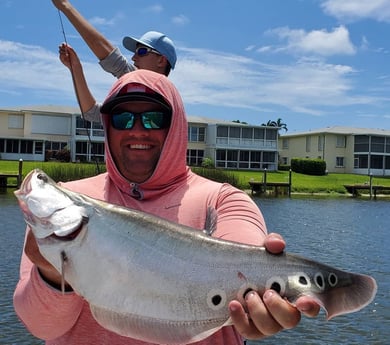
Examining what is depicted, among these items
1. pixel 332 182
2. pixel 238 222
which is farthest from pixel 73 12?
pixel 332 182

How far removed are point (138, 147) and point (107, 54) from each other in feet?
11.7

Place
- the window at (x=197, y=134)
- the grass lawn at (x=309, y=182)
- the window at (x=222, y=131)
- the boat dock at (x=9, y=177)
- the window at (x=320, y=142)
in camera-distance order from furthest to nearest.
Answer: the window at (x=320, y=142) → the window at (x=197, y=134) → the window at (x=222, y=131) → the grass lawn at (x=309, y=182) → the boat dock at (x=9, y=177)

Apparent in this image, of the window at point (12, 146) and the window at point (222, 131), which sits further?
the window at point (222, 131)

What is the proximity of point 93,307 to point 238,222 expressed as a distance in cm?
92

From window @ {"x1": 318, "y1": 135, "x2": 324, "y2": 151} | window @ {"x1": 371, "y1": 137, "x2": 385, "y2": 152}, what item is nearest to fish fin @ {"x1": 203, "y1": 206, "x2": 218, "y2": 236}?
window @ {"x1": 318, "y1": 135, "x2": 324, "y2": 151}

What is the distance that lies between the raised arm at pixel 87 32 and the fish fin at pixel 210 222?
13.4 feet

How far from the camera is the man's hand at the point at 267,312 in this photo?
238 cm

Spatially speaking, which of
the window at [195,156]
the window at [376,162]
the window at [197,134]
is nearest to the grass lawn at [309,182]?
the window at [195,156]

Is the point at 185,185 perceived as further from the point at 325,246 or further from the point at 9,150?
the point at 9,150

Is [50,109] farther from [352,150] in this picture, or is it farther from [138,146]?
[138,146]

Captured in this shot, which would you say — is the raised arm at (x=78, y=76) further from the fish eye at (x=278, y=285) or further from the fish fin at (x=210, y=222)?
the fish eye at (x=278, y=285)

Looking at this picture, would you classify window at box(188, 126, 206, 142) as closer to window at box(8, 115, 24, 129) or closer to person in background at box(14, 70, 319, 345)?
window at box(8, 115, 24, 129)

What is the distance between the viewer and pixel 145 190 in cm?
313

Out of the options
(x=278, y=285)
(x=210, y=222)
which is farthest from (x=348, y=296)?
(x=210, y=222)
